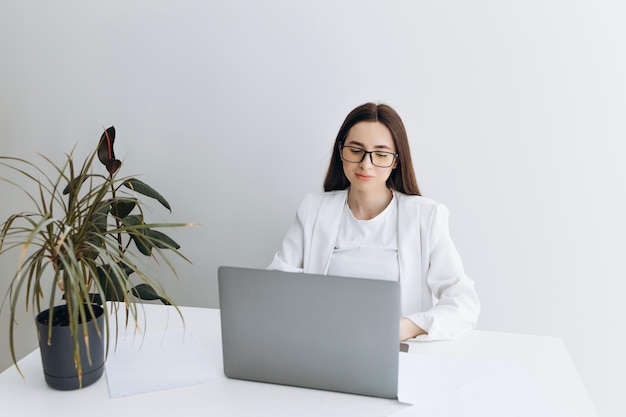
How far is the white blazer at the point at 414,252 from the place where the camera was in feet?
5.76

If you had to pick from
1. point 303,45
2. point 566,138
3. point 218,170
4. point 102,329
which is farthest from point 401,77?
point 102,329

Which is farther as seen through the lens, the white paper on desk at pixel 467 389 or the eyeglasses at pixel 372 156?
the eyeglasses at pixel 372 156

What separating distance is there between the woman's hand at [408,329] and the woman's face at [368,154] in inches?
21.0

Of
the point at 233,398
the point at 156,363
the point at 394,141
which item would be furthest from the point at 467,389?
the point at 394,141

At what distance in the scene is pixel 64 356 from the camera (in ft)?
4.07

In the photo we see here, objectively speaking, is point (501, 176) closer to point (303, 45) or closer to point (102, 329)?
point (303, 45)

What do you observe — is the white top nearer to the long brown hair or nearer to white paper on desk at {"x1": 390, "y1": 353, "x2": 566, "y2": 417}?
the long brown hair

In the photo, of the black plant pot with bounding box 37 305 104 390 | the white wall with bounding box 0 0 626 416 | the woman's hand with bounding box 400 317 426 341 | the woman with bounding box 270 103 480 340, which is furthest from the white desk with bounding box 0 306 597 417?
the white wall with bounding box 0 0 626 416

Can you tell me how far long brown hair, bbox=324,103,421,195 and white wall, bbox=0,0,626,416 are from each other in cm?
32

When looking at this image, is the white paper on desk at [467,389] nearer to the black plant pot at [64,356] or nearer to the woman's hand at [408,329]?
the woman's hand at [408,329]

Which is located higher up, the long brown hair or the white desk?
the long brown hair

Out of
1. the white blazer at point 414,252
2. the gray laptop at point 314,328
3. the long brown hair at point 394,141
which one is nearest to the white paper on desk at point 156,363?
the gray laptop at point 314,328

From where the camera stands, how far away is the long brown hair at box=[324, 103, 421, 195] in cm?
194

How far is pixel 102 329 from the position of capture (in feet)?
4.29
